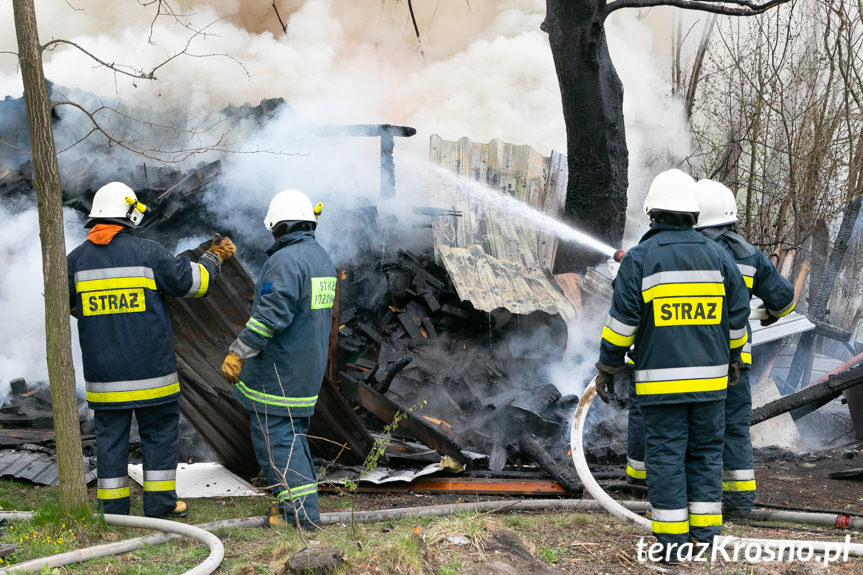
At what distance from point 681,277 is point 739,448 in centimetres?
143

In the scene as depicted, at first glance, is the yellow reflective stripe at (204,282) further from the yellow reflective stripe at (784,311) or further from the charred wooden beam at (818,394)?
the charred wooden beam at (818,394)

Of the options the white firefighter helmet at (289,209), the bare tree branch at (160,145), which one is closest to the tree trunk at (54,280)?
the bare tree branch at (160,145)

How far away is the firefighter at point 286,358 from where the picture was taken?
444cm

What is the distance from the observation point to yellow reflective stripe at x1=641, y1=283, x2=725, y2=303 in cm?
399

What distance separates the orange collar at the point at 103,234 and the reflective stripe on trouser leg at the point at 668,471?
3442mm

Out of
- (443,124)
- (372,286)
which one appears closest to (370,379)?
(372,286)

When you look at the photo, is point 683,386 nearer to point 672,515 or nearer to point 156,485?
point 672,515

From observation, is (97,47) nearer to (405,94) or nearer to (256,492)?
(405,94)

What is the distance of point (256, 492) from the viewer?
18.1 ft

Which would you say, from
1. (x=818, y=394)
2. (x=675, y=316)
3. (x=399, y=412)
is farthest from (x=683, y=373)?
(x=818, y=394)

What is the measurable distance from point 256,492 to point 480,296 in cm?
334

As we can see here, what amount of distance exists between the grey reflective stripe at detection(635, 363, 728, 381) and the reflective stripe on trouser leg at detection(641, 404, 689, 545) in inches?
6.7

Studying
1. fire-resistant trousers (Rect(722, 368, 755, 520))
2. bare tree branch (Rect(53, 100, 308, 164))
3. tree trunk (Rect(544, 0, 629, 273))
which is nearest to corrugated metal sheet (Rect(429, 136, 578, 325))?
tree trunk (Rect(544, 0, 629, 273))

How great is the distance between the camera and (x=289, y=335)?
461 centimetres
